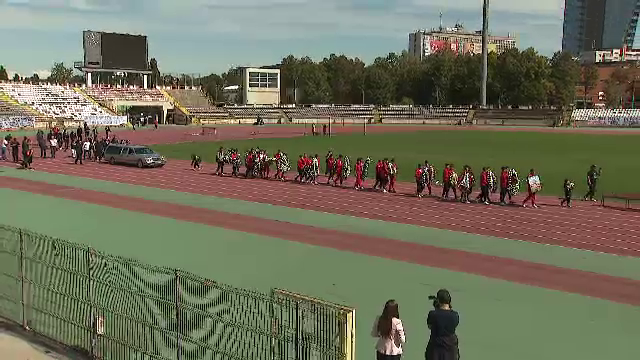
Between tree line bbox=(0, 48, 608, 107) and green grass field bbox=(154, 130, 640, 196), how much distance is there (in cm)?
5278

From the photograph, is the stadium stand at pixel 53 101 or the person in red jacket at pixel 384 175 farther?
the stadium stand at pixel 53 101

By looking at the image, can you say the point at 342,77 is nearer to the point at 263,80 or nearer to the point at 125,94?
the point at 263,80

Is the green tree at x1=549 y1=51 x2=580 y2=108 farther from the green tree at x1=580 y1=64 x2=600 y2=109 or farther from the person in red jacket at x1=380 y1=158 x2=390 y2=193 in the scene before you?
the person in red jacket at x1=380 y1=158 x2=390 y2=193

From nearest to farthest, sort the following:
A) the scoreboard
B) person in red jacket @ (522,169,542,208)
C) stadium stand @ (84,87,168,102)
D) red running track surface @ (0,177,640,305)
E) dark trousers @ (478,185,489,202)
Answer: red running track surface @ (0,177,640,305) < person in red jacket @ (522,169,542,208) < dark trousers @ (478,185,489,202) < stadium stand @ (84,87,168,102) < the scoreboard

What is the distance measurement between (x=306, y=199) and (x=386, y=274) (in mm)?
11135

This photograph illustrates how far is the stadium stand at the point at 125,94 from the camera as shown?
8694 centimetres

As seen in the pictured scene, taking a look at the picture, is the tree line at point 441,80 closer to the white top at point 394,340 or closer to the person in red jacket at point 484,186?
the person in red jacket at point 484,186

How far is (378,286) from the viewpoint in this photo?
42.7ft

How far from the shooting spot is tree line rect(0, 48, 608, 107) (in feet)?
361

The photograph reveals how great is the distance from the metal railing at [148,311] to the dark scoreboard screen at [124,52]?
85.7m

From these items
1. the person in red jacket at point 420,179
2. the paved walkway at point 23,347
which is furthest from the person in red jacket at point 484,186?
the paved walkway at point 23,347

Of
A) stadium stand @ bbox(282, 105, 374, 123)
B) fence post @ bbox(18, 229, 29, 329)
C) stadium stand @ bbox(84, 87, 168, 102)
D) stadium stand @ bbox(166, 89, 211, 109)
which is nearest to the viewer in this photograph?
fence post @ bbox(18, 229, 29, 329)

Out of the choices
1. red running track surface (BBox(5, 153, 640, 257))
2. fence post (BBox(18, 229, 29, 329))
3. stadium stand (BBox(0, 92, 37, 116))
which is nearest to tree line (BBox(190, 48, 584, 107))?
stadium stand (BBox(0, 92, 37, 116))

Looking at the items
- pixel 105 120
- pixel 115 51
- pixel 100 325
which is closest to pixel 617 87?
pixel 115 51
